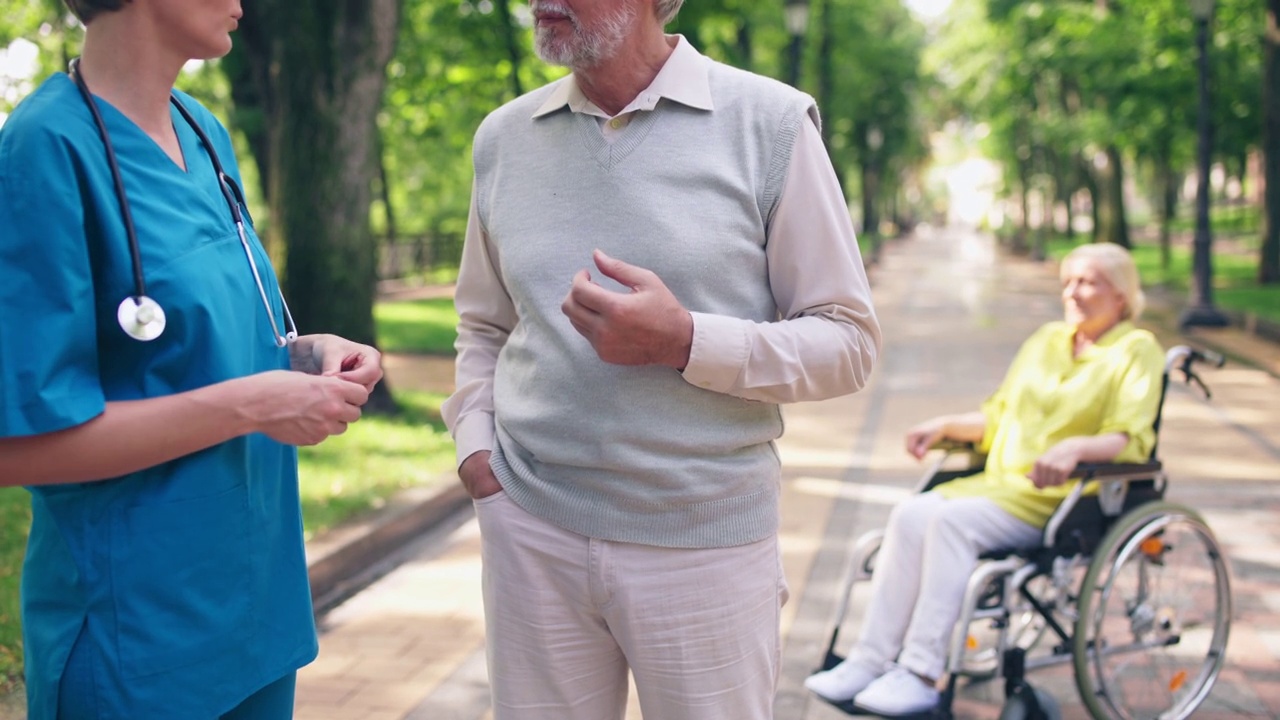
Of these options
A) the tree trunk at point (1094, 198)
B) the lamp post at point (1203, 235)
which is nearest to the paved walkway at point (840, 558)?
the lamp post at point (1203, 235)

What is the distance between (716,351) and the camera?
1972 millimetres

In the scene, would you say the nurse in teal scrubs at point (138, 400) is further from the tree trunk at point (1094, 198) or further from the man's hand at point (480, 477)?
the tree trunk at point (1094, 198)

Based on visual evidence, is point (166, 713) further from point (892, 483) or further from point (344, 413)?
point (892, 483)

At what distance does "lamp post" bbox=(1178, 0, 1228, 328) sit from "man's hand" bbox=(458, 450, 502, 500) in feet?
51.3

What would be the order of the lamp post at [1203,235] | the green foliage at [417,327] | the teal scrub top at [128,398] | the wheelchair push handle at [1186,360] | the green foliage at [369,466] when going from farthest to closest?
1. the lamp post at [1203,235]
2. the green foliage at [417,327]
3. the green foliage at [369,466]
4. the wheelchair push handle at [1186,360]
5. the teal scrub top at [128,398]

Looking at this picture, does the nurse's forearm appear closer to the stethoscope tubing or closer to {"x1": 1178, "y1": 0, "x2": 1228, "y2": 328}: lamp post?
the stethoscope tubing

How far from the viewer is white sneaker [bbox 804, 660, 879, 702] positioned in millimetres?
3869

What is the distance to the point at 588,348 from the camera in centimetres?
210

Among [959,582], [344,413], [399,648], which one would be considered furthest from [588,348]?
[399,648]

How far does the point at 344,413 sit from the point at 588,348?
18.9 inches

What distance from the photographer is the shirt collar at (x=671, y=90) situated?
7.00 ft

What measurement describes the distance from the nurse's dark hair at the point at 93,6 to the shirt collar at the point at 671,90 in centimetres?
75

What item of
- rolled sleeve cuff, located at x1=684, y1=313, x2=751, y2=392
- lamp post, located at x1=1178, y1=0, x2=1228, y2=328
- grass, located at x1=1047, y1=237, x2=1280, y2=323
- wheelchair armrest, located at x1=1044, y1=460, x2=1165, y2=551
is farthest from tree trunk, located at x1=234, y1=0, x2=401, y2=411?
lamp post, located at x1=1178, y1=0, x2=1228, y2=328

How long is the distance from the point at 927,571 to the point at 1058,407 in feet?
2.50
